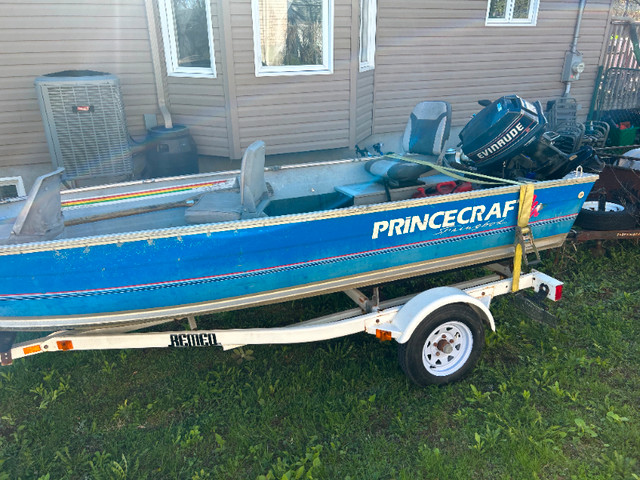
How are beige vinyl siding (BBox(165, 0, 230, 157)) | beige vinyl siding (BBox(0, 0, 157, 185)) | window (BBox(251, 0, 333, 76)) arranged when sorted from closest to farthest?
1. beige vinyl siding (BBox(0, 0, 157, 185))
2. window (BBox(251, 0, 333, 76))
3. beige vinyl siding (BBox(165, 0, 230, 157))

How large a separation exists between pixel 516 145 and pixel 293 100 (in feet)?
12.6

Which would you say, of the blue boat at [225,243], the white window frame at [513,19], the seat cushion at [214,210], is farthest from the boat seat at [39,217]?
the white window frame at [513,19]

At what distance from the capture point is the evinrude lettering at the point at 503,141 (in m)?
4.39

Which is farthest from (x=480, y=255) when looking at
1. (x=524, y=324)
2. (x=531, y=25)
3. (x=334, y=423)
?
(x=531, y=25)

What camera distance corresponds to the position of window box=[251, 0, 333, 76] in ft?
22.2

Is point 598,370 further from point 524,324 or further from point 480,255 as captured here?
point 480,255


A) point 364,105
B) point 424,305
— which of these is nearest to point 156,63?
point 364,105

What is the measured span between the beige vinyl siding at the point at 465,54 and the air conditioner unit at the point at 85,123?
4406 mm

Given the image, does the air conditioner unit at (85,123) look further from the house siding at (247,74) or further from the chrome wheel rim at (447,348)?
the chrome wheel rim at (447,348)

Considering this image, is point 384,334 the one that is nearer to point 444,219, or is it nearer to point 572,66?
point 444,219

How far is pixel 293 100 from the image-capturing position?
286 inches

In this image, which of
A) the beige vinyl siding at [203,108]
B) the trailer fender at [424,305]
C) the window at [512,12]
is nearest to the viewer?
the trailer fender at [424,305]

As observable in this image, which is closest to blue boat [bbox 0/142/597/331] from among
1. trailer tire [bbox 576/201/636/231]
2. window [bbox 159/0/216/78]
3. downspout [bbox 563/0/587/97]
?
trailer tire [bbox 576/201/636/231]

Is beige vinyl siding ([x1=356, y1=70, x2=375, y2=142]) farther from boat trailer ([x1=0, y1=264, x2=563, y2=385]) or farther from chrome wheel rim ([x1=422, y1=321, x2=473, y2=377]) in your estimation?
chrome wheel rim ([x1=422, y1=321, x2=473, y2=377])
